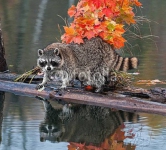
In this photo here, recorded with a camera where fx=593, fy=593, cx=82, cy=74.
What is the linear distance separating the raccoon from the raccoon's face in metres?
0.04

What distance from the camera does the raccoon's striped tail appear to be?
271 inches

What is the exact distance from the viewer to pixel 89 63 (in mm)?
6949

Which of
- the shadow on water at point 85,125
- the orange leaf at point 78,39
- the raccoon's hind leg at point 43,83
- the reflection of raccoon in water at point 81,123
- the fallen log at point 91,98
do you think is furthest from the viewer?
the raccoon's hind leg at point 43,83

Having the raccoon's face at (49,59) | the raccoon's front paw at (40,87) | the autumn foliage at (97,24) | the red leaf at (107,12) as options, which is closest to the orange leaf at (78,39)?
the autumn foliage at (97,24)

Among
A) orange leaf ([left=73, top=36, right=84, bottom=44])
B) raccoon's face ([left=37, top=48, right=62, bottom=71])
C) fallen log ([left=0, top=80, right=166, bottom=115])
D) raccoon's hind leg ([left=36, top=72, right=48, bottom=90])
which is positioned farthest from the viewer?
raccoon's hind leg ([left=36, top=72, right=48, bottom=90])

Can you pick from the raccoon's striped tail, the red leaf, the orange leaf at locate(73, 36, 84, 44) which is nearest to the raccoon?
the raccoon's striped tail

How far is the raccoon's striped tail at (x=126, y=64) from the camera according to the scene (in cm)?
689

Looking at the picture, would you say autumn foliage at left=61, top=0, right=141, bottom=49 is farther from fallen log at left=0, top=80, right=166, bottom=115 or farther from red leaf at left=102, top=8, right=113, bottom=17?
fallen log at left=0, top=80, right=166, bottom=115

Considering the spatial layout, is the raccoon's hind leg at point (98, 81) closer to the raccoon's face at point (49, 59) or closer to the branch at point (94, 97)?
the branch at point (94, 97)

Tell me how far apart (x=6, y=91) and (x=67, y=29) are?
4.12 ft

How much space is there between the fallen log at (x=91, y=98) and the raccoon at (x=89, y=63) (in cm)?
17

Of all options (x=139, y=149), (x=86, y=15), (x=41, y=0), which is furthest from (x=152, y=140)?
(x=41, y=0)

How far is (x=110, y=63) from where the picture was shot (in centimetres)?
698

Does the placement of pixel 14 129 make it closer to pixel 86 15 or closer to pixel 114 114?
pixel 114 114
